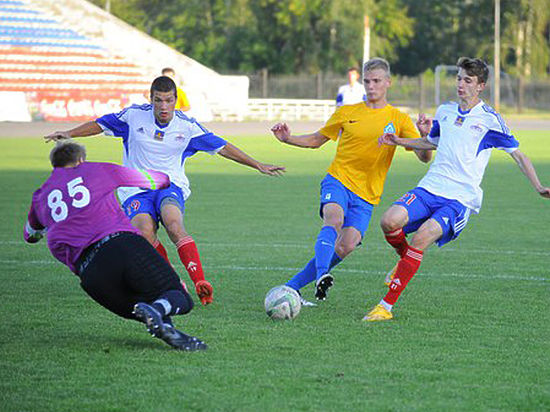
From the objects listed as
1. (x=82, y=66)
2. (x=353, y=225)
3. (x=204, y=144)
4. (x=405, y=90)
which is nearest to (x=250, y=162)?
(x=204, y=144)

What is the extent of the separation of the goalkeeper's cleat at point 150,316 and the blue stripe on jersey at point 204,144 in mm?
2509

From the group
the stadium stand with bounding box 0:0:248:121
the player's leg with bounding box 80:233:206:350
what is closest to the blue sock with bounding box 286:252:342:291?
the player's leg with bounding box 80:233:206:350

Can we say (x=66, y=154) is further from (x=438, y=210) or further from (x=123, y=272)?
(x=438, y=210)

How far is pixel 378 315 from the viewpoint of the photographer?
775 cm

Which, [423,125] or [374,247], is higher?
[423,125]

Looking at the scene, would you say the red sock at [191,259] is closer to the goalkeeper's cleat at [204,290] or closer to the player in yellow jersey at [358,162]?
the goalkeeper's cleat at [204,290]

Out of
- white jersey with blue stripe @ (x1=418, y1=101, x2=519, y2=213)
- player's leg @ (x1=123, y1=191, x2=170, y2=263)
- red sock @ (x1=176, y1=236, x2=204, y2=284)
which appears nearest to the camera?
white jersey with blue stripe @ (x1=418, y1=101, x2=519, y2=213)

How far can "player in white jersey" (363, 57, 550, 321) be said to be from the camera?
7.87 m

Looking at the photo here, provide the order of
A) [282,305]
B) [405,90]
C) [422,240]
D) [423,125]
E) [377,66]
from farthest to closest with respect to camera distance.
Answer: [405,90] < [423,125] < [377,66] < [422,240] < [282,305]

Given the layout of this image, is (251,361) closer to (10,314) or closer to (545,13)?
(10,314)

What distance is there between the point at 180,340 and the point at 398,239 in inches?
93.8

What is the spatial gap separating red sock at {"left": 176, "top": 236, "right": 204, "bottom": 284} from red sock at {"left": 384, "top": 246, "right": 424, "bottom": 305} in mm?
1472

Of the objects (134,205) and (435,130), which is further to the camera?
(134,205)

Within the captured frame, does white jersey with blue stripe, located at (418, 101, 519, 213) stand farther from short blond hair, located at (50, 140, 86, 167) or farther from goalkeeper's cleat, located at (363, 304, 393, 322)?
short blond hair, located at (50, 140, 86, 167)
